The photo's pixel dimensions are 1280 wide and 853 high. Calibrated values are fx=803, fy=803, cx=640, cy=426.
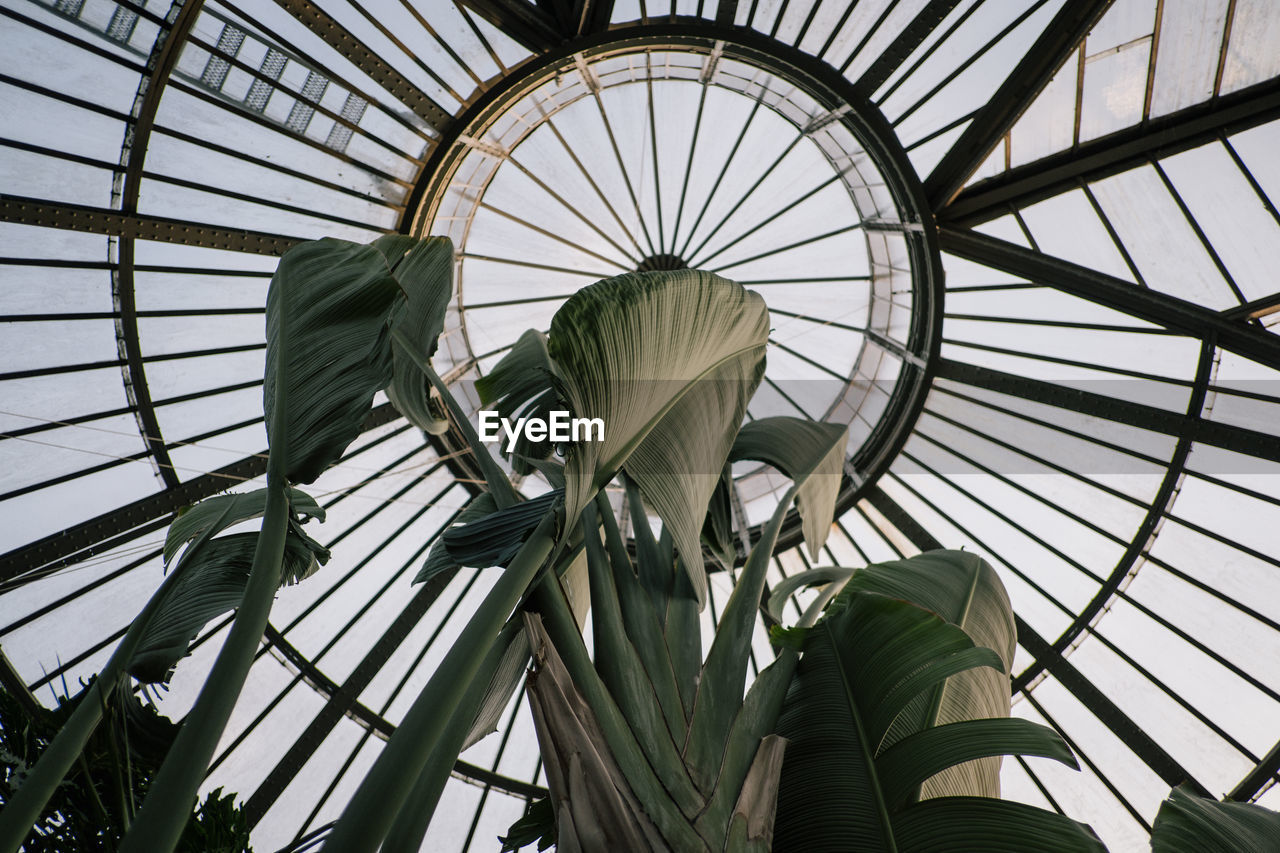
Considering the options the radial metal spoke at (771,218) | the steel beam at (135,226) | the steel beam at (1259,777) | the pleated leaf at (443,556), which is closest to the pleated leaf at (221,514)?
the pleated leaf at (443,556)

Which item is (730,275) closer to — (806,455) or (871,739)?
(806,455)

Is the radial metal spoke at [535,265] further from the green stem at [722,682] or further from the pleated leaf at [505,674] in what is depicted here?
the green stem at [722,682]

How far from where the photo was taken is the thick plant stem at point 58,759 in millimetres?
2271

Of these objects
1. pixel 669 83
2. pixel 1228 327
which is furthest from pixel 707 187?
pixel 1228 327

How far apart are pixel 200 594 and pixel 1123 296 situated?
885 centimetres

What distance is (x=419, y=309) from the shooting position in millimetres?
4781

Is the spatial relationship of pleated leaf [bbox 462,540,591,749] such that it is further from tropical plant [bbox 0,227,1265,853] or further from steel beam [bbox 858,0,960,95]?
steel beam [bbox 858,0,960,95]

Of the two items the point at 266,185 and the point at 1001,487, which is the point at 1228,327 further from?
the point at 266,185

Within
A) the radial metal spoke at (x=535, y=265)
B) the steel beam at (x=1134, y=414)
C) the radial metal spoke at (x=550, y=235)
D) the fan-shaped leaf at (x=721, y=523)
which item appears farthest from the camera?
the radial metal spoke at (x=535, y=265)

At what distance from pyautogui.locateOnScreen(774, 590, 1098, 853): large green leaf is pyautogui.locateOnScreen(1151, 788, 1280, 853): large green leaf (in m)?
0.85

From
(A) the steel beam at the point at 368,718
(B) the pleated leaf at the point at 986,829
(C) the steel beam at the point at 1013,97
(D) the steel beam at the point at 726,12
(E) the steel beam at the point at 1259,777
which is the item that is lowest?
(B) the pleated leaf at the point at 986,829

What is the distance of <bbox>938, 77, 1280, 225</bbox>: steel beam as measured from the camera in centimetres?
757

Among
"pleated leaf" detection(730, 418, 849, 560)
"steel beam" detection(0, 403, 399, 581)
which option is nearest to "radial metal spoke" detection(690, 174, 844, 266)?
"steel beam" detection(0, 403, 399, 581)

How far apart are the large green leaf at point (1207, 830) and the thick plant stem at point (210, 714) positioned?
3456mm
